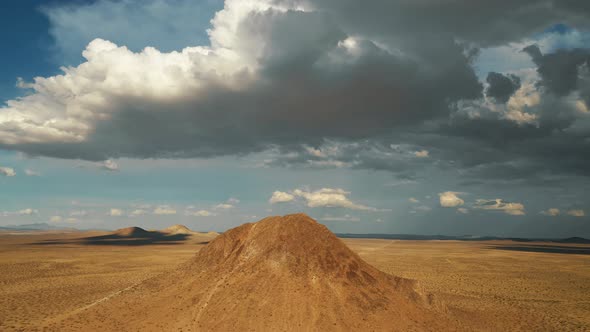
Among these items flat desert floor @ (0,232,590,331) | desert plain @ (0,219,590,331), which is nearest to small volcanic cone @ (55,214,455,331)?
desert plain @ (0,219,590,331)

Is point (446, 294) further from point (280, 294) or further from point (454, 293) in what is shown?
point (280, 294)

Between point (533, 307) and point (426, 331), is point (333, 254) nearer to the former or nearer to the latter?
point (426, 331)

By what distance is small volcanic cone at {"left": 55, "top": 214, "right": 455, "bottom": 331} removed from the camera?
968 inches

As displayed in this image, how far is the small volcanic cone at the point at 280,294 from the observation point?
24594mm

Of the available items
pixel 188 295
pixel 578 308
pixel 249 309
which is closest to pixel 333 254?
pixel 249 309

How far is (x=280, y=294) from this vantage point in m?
25.9

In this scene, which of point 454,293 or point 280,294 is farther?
point 454,293

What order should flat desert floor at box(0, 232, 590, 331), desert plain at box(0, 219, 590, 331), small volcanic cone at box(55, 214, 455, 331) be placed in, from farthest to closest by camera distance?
1. flat desert floor at box(0, 232, 590, 331)
2. desert plain at box(0, 219, 590, 331)
3. small volcanic cone at box(55, 214, 455, 331)

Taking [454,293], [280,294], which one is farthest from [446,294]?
[280,294]

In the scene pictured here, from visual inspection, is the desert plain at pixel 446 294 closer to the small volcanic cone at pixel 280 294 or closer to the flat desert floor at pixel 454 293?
the flat desert floor at pixel 454 293

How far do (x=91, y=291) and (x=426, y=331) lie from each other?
3955cm

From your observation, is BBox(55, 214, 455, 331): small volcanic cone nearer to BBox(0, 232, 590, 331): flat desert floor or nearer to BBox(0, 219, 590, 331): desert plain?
BBox(0, 219, 590, 331): desert plain

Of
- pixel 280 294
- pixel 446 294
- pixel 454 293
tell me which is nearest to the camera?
pixel 280 294

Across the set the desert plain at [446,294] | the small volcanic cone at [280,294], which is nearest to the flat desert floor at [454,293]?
the desert plain at [446,294]
